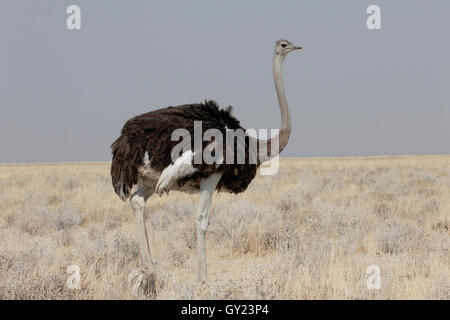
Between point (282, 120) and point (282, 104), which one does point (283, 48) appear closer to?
point (282, 104)

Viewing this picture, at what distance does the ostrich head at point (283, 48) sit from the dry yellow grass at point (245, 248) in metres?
2.37

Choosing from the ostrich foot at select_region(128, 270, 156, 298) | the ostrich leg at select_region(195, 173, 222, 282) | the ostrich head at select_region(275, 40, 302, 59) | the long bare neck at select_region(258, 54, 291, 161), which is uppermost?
the ostrich head at select_region(275, 40, 302, 59)

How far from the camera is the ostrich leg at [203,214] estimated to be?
5.19 metres

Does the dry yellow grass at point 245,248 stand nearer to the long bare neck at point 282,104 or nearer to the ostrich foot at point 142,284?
the ostrich foot at point 142,284

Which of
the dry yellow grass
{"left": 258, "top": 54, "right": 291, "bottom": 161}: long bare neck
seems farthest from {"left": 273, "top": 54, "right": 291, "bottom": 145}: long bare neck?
the dry yellow grass

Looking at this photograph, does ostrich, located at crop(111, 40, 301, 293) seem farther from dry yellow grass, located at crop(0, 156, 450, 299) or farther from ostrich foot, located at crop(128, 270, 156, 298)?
dry yellow grass, located at crop(0, 156, 450, 299)

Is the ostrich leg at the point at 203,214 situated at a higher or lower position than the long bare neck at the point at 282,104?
lower

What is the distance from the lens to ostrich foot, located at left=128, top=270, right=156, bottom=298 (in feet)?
16.1

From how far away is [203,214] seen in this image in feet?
17.5

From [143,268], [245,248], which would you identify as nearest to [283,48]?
[245,248]

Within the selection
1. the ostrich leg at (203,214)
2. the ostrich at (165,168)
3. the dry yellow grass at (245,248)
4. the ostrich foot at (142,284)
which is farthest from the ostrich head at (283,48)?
the ostrich foot at (142,284)

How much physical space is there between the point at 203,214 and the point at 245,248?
2506 mm
